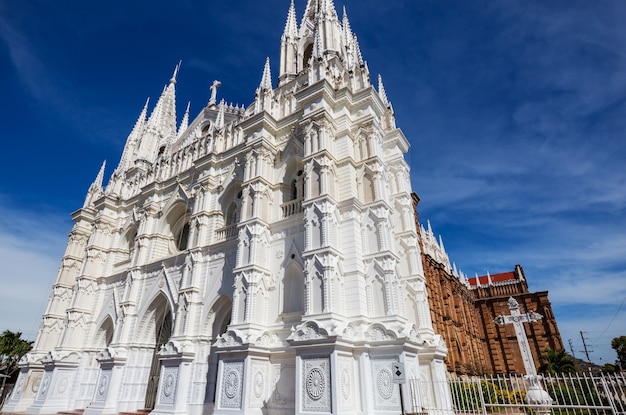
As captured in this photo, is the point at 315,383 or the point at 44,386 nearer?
the point at 315,383

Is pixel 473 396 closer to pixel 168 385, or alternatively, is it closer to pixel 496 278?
pixel 168 385

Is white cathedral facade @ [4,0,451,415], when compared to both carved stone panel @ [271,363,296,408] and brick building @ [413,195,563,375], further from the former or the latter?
brick building @ [413,195,563,375]

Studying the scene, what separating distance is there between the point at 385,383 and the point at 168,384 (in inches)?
375

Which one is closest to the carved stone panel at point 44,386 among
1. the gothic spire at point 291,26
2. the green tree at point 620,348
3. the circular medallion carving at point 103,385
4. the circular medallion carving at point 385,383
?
the circular medallion carving at point 103,385

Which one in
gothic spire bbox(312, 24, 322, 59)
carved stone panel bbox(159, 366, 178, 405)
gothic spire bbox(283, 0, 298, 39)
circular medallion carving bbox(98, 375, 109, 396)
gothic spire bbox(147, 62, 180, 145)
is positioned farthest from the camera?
gothic spire bbox(147, 62, 180, 145)

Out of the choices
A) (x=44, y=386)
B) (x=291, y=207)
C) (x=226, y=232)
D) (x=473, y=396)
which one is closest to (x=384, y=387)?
(x=473, y=396)

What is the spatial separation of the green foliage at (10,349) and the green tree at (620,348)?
2529 inches

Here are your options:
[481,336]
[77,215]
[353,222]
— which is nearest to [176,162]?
[77,215]

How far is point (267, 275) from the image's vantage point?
15.1 meters

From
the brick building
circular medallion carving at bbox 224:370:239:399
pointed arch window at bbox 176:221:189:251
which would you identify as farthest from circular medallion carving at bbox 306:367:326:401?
the brick building

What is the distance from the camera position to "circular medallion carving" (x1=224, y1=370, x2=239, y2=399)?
12438mm

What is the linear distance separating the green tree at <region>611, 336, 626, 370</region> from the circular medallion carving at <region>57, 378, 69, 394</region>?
5309cm

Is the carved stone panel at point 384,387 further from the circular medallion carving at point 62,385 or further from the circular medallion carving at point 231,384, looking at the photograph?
the circular medallion carving at point 62,385

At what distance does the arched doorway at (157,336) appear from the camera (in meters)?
19.0
